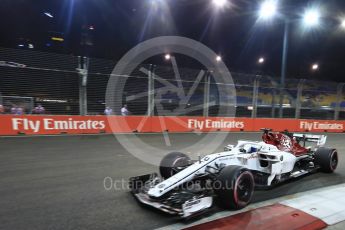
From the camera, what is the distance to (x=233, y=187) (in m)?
3.68

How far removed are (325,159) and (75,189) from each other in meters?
5.24

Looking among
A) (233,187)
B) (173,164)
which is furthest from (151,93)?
(233,187)

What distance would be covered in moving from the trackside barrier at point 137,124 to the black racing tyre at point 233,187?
8.96 meters

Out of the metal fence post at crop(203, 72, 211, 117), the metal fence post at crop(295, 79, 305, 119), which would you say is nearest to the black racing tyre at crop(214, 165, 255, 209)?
the metal fence post at crop(203, 72, 211, 117)

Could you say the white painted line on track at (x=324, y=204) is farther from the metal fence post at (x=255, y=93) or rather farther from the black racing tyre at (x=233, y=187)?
the metal fence post at (x=255, y=93)

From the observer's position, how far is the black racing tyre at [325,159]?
5.95 meters

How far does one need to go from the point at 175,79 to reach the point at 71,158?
863cm

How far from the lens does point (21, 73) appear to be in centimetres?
1136

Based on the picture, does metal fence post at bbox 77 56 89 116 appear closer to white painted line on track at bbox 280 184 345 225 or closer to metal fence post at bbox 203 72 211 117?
metal fence post at bbox 203 72 211 117

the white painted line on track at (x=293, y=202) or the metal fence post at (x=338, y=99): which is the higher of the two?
the metal fence post at (x=338, y=99)

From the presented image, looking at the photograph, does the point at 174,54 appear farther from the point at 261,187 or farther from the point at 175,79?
the point at 261,187

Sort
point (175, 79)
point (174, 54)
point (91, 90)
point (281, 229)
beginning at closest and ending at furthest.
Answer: point (281, 229) < point (91, 90) < point (175, 79) < point (174, 54)

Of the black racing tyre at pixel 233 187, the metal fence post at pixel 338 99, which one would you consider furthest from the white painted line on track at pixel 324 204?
the metal fence post at pixel 338 99

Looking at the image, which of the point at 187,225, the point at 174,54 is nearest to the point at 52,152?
the point at 187,225
